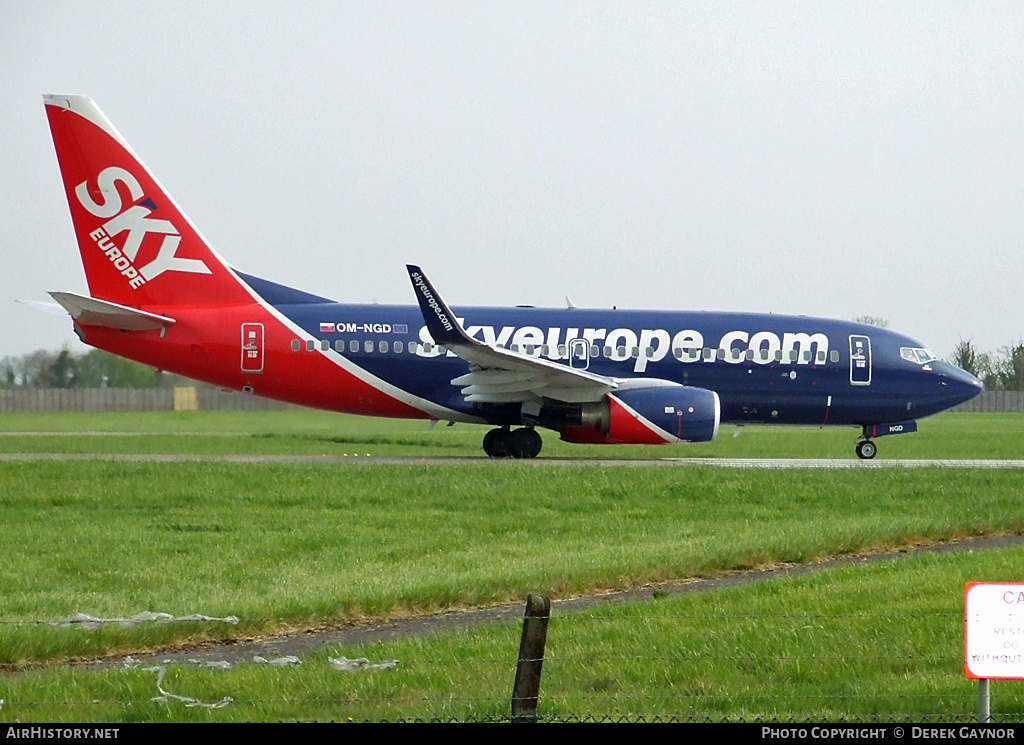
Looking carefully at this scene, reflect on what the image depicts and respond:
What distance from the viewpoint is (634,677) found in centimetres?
843

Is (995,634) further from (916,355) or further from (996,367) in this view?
(996,367)

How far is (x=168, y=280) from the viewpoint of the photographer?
26766 mm

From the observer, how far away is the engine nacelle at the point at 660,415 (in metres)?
25.5

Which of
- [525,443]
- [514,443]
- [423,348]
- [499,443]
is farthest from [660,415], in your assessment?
[423,348]

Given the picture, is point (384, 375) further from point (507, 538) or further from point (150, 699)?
point (150, 699)

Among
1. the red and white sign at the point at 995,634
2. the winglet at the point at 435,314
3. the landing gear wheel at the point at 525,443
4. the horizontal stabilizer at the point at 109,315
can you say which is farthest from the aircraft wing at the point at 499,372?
the red and white sign at the point at 995,634

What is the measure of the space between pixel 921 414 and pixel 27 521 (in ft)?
64.1

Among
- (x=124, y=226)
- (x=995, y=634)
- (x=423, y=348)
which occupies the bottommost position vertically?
(x=995, y=634)

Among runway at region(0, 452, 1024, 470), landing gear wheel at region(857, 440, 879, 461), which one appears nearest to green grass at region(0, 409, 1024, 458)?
runway at region(0, 452, 1024, 470)

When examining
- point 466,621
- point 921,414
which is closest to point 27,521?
point 466,621

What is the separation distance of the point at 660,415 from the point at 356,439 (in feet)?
44.7

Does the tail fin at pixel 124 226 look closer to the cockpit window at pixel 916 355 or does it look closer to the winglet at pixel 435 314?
the winglet at pixel 435 314

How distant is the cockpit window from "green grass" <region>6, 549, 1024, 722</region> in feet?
60.9

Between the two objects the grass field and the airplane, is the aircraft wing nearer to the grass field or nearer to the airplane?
the airplane
